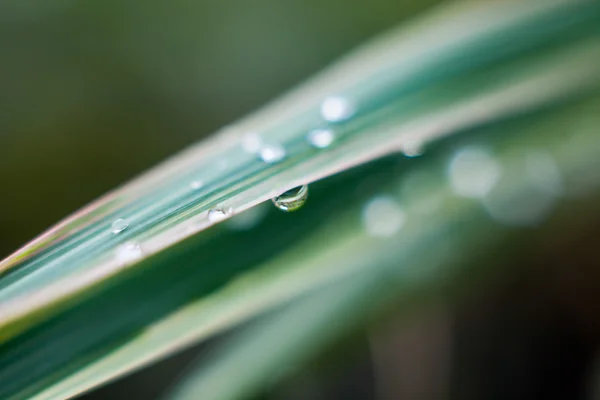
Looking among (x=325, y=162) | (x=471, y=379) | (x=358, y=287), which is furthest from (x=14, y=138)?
(x=471, y=379)

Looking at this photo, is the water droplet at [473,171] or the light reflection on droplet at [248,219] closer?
the light reflection on droplet at [248,219]

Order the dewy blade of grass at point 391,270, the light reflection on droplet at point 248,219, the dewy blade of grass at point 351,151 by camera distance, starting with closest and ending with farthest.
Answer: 1. the dewy blade of grass at point 351,151
2. the light reflection on droplet at point 248,219
3. the dewy blade of grass at point 391,270

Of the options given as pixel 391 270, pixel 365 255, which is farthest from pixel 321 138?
pixel 391 270

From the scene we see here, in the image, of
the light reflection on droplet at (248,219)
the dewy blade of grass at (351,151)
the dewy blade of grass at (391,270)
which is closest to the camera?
the dewy blade of grass at (351,151)

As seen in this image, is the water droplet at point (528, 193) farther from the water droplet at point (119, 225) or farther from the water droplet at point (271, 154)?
the water droplet at point (119, 225)

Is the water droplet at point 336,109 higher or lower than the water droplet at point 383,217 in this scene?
higher

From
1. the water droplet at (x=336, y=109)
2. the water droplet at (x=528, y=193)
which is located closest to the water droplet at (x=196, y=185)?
the water droplet at (x=336, y=109)

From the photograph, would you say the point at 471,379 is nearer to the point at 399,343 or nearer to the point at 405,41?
the point at 399,343

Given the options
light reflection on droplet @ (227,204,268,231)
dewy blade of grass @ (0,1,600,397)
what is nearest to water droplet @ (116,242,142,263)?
dewy blade of grass @ (0,1,600,397)
